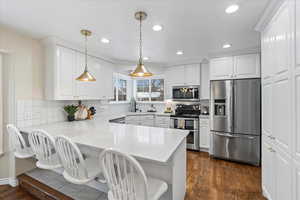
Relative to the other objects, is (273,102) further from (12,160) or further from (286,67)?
(12,160)

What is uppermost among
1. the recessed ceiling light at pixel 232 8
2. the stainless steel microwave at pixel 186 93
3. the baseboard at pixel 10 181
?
the recessed ceiling light at pixel 232 8

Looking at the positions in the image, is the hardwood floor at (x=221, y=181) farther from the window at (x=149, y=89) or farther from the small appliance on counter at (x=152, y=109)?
the window at (x=149, y=89)

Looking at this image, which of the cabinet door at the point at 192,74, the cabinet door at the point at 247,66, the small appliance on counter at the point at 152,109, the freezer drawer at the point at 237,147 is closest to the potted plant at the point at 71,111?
the small appliance on counter at the point at 152,109

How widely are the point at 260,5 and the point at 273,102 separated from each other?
112 centimetres

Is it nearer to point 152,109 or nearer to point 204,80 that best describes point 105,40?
point 204,80

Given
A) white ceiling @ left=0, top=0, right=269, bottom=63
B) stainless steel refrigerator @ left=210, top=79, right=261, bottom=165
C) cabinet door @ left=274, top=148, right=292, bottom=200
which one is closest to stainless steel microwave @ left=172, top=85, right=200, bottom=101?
stainless steel refrigerator @ left=210, top=79, right=261, bottom=165

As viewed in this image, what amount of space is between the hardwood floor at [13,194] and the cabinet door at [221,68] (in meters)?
4.02

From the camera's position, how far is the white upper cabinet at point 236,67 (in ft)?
9.50

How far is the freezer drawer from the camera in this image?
2850 millimetres

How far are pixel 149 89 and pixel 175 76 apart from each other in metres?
1.22

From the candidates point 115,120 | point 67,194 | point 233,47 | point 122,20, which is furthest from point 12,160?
point 233,47

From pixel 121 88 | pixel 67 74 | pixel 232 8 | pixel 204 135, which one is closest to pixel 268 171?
pixel 204 135

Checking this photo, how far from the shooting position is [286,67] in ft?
4.35

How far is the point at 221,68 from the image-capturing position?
3.20 meters
